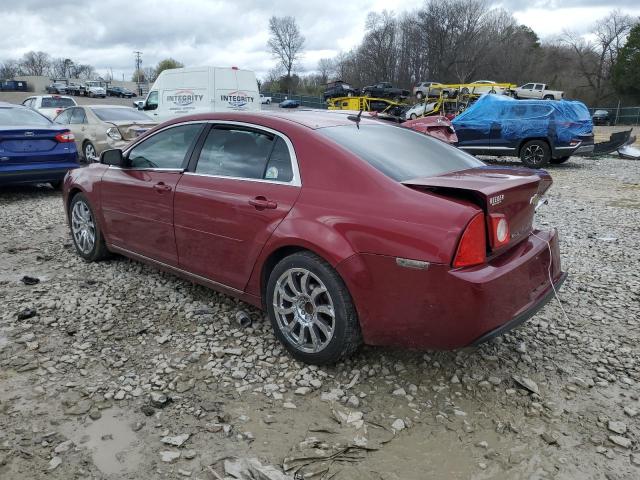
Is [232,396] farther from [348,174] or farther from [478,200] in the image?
[478,200]

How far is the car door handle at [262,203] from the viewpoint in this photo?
10.7 ft

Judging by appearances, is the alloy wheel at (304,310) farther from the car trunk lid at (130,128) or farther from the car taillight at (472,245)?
the car trunk lid at (130,128)

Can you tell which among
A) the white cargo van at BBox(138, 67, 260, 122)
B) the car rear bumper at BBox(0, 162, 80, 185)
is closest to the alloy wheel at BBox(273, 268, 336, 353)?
the car rear bumper at BBox(0, 162, 80, 185)

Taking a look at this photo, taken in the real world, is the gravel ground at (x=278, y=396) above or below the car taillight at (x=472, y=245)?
below

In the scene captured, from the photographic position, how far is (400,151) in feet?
11.2

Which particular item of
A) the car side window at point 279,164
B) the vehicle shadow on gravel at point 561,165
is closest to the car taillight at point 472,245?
the car side window at point 279,164

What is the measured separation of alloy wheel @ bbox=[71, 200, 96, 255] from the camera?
202 inches

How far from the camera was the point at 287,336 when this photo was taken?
3.34 metres

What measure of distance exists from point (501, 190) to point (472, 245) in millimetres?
379

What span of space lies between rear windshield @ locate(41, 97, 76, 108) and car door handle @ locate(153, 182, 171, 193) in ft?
55.0

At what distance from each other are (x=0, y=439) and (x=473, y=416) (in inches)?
96.2

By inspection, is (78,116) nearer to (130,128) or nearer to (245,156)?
(130,128)

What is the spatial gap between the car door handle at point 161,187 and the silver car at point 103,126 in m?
7.49

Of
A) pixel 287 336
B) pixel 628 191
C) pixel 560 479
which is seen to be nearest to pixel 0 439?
pixel 287 336
